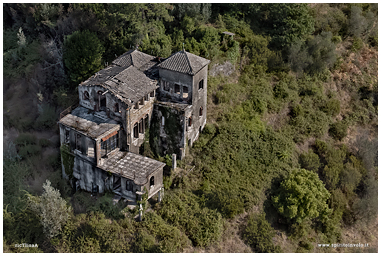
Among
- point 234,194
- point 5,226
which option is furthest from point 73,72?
point 234,194

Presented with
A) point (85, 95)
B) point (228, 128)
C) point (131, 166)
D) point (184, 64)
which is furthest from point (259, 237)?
point (85, 95)

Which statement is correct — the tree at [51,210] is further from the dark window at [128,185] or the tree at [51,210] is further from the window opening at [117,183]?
the dark window at [128,185]

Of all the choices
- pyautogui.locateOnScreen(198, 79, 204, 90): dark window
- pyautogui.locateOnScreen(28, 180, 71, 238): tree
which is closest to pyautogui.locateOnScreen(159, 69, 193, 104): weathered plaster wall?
pyautogui.locateOnScreen(198, 79, 204, 90): dark window

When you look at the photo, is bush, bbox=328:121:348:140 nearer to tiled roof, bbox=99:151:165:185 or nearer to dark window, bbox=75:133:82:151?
tiled roof, bbox=99:151:165:185

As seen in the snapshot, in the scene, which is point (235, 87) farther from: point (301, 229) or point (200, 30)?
point (301, 229)

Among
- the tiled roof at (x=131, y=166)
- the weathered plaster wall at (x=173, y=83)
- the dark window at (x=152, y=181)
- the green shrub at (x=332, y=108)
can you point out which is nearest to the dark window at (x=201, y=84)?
the weathered plaster wall at (x=173, y=83)

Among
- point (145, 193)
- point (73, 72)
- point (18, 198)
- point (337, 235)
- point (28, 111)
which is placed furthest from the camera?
point (28, 111)
